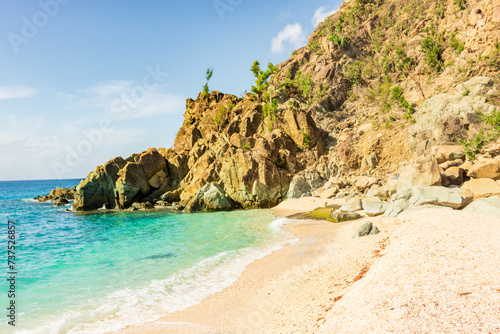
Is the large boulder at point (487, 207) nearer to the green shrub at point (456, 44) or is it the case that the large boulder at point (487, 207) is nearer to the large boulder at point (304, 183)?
the large boulder at point (304, 183)

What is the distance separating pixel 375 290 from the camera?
556 cm

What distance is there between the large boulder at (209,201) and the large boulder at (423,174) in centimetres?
1766

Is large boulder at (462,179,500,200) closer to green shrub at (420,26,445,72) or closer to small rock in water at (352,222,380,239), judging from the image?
small rock in water at (352,222,380,239)

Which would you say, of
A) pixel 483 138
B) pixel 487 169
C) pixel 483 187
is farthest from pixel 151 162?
pixel 483 138

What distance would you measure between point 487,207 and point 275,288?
9610 mm

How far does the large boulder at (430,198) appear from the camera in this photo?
43.0ft

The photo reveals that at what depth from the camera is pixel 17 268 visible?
11961 mm

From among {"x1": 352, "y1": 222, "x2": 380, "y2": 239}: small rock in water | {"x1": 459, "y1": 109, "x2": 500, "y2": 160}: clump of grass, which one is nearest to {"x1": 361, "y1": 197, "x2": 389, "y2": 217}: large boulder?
{"x1": 352, "y1": 222, "x2": 380, "y2": 239}: small rock in water

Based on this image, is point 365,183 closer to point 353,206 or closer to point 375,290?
point 353,206

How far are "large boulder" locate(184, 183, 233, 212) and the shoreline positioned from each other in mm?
17075

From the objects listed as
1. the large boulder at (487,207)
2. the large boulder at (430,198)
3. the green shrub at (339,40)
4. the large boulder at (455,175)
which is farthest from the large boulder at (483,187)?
the green shrub at (339,40)

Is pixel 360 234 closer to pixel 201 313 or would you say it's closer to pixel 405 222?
pixel 405 222

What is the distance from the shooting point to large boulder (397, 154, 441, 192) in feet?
53.0

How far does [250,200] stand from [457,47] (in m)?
30.2
